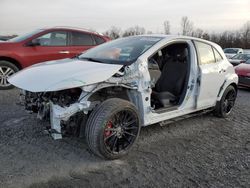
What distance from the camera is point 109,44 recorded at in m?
5.35

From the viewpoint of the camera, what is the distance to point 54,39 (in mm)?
8641

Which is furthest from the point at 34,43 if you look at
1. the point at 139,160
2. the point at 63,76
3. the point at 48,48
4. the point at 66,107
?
the point at 139,160

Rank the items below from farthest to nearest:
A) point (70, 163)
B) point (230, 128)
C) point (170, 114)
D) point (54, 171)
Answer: point (230, 128), point (170, 114), point (70, 163), point (54, 171)

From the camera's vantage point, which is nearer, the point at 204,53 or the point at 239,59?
the point at 204,53

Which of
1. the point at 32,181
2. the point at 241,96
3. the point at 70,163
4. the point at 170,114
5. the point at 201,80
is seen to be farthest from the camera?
the point at 241,96

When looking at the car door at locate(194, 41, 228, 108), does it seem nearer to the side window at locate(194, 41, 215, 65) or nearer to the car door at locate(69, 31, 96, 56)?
the side window at locate(194, 41, 215, 65)

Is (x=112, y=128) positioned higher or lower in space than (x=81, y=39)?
lower

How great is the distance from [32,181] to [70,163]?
1.92 ft

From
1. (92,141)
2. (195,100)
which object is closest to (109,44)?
(195,100)

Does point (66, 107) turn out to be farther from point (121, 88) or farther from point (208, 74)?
point (208, 74)

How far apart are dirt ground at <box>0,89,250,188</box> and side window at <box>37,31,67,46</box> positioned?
3.52 meters

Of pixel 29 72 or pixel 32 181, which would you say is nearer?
pixel 32 181

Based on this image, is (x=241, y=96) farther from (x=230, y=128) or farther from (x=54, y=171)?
(x=54, y=171)

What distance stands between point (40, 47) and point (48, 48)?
0.22 metres
